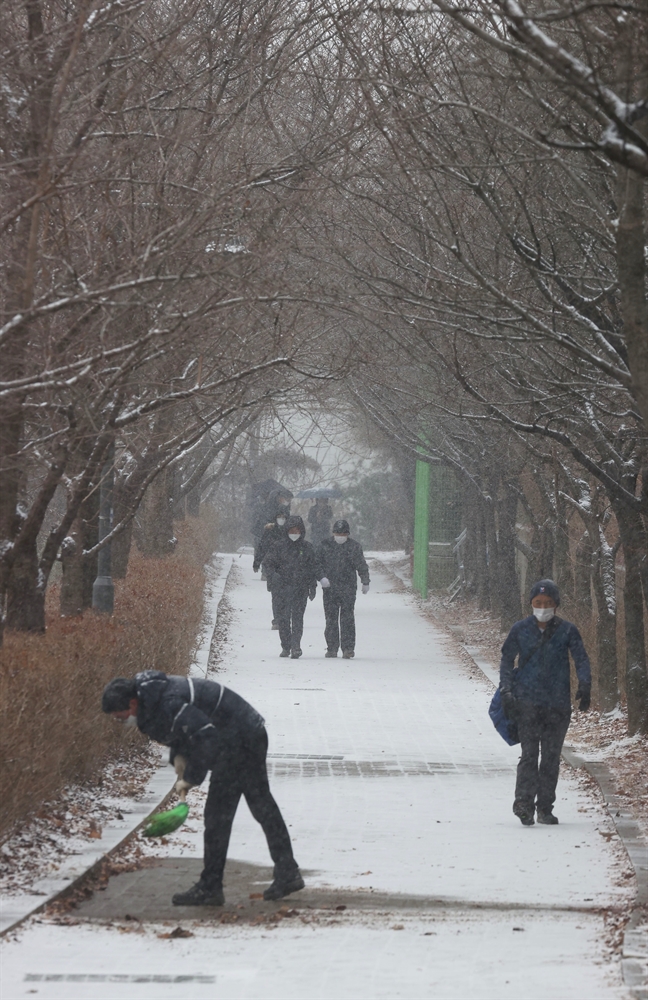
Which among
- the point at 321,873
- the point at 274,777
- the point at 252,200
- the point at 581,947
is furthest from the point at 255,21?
the point at 581,947

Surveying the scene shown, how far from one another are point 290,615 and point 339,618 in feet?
2.57

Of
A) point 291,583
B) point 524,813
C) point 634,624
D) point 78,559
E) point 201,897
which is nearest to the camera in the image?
point 201,897

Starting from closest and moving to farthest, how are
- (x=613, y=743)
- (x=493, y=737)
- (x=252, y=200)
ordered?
(x=252, y=200) < (x=613, y=743) < (x=493, y=737)

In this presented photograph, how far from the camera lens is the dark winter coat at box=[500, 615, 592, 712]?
1010 centimetres

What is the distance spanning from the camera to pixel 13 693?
27.3 feet

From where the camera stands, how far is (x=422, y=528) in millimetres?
31625

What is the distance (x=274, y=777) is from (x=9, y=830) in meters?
4.04

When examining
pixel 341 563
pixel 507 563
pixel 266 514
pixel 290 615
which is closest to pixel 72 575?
pixel 290 615

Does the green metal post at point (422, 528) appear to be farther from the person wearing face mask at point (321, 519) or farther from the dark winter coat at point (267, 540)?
the dark winter coat at point (267, 540)

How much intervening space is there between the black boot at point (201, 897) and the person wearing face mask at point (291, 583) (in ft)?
39.4

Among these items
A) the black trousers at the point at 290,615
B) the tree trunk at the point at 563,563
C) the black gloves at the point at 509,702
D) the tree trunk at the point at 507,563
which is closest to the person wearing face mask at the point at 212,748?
the black gloves at the point at 509,702

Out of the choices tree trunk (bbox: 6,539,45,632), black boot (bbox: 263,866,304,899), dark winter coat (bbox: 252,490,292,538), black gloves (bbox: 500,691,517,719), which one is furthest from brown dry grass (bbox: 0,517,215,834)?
dark winter coat (bbox: 252,490,292,538)

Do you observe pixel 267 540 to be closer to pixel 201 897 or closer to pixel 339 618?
pixel 339 618

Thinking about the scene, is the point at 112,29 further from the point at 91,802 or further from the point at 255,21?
the point at 91,802
